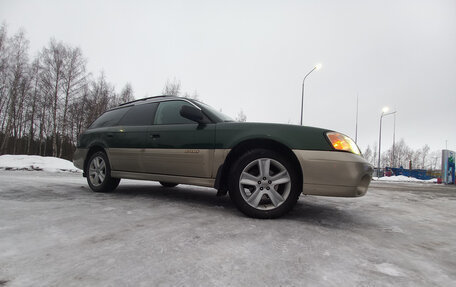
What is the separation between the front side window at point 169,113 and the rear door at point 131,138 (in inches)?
5.7

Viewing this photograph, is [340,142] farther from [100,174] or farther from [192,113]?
[100,174]

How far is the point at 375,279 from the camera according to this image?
1229mm

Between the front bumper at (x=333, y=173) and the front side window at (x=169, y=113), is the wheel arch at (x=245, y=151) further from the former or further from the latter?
the front side window at (x=169, y=113)

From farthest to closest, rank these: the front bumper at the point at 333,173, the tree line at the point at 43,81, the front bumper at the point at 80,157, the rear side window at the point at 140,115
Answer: the tree line at the point at 43,81 < the front bumper at the point at 80,157 < the rear side window at the point at 140,115 < the front bumper at the point at 333,173

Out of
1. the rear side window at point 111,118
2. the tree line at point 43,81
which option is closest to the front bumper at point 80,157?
the rear side window at point 111,118

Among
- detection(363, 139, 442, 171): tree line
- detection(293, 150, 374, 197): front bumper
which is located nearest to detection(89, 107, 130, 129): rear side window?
detection(293, 150, 374, 197): front bumper

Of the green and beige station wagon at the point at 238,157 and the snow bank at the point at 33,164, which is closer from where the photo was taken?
the green and beige station wagon at the point at 238,157

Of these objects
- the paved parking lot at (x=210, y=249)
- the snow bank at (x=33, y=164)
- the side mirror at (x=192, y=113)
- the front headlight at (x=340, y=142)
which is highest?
the side mirror at (x=192, y=113)

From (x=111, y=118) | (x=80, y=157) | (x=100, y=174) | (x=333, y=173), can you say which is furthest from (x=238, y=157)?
(x=80, y=157)

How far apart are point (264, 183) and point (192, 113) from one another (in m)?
1.29

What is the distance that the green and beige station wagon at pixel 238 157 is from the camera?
7.93 ft

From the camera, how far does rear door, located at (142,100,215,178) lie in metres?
2.95

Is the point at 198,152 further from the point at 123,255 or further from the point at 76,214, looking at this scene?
the point at 123,255

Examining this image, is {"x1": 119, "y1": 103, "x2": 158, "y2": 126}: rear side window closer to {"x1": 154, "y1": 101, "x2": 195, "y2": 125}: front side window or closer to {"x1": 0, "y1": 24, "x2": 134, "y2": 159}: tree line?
{"x1": 154, "y1": 101, "x2": 195, "y2": 125}: front side window
